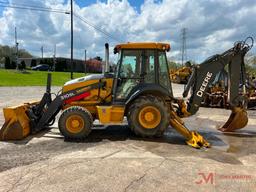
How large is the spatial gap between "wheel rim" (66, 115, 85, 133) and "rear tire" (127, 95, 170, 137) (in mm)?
1228

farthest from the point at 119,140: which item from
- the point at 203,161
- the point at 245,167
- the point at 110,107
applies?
the point at 245,167

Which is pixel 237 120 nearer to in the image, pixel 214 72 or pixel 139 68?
pixel 214 72

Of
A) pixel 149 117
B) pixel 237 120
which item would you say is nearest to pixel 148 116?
pixel 149 117

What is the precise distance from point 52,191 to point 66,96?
464cm

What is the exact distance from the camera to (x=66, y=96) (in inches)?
376

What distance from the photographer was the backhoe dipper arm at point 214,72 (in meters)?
9.66

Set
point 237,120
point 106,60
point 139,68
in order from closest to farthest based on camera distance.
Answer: point 139,68 < point 106,60 < point 237,120

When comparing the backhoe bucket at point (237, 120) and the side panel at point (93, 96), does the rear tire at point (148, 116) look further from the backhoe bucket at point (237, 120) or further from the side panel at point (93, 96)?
the backhoe bucket at point (237, 120)

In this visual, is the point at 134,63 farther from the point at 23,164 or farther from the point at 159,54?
the point at 23,164

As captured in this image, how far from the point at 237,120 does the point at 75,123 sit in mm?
4779

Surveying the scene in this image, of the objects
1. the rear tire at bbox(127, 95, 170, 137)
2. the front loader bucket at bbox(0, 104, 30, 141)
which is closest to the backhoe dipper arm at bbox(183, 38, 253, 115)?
the rear tire at bbox(127, 95, 170, 137)

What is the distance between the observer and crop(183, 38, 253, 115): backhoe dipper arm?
9.66m

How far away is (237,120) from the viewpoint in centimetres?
1030

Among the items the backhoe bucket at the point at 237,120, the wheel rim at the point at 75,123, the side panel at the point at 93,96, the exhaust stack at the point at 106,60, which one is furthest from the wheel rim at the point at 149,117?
the backhoe bucket at the point at 237,120
